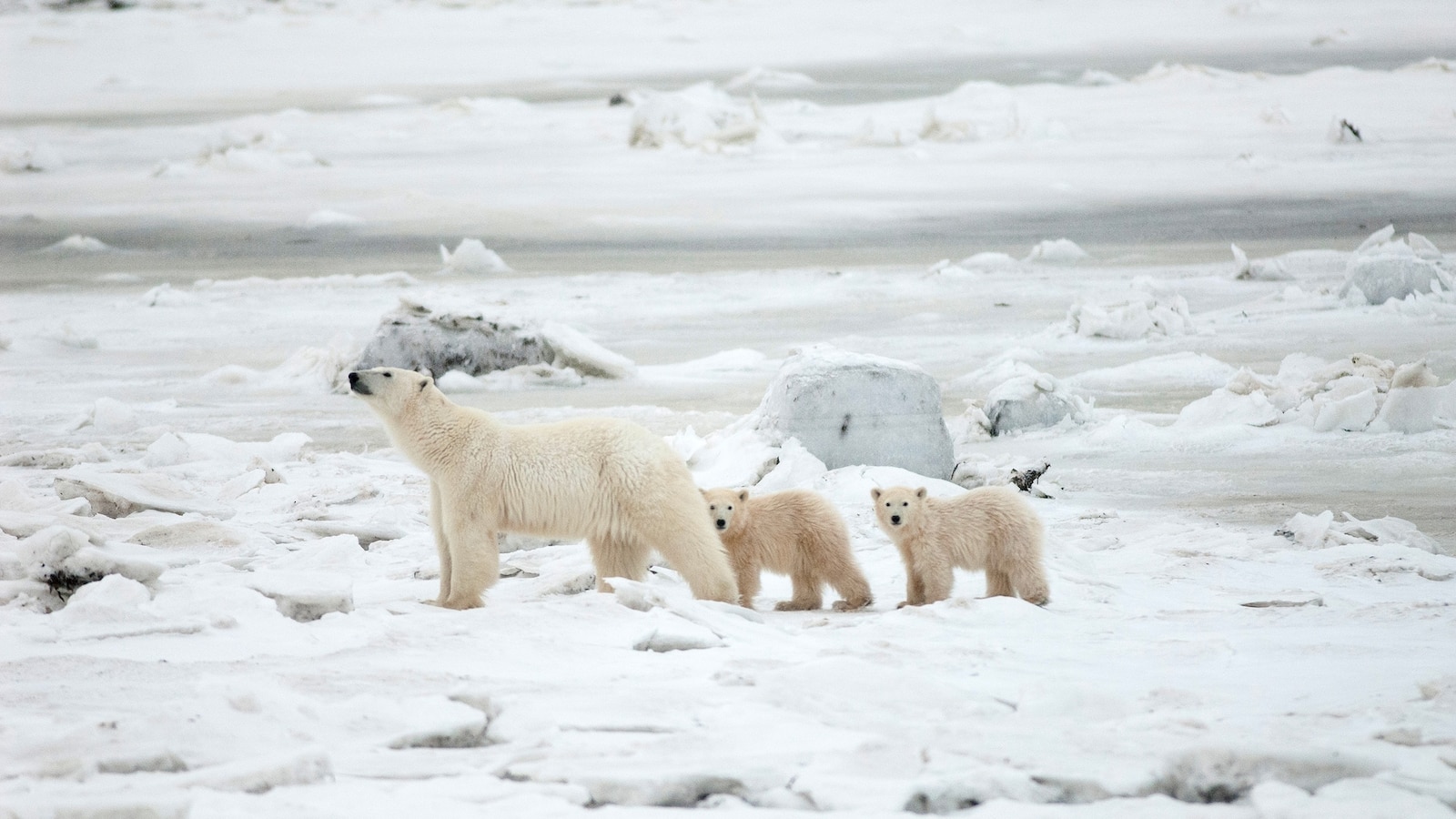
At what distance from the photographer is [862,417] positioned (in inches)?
241

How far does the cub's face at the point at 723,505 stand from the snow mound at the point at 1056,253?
38.7ft

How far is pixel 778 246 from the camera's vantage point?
16.7m

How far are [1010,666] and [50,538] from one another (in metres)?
2.59

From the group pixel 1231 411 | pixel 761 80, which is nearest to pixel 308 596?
pixel 1231 411

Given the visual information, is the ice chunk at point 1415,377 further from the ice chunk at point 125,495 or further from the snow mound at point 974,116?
the snow mound at point 974,116

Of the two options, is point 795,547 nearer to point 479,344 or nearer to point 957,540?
point 957,540

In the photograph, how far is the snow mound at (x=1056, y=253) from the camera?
1549 cm

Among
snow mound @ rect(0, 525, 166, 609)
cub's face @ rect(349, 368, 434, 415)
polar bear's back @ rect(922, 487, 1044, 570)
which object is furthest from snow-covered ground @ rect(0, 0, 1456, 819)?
cub's face @ rect(349, 368, 434, 415)

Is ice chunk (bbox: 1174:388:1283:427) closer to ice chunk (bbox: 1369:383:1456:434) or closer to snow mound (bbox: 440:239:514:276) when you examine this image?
ice chunk (bbox: 1369:383:1456:434)

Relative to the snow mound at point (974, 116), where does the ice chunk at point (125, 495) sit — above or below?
below

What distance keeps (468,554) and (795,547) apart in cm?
105

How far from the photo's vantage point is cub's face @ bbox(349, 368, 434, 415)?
411 centimetres

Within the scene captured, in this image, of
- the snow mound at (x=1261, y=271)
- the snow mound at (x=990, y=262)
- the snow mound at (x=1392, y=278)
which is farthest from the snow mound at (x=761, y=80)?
the snow mound at (x=1392, y=278)

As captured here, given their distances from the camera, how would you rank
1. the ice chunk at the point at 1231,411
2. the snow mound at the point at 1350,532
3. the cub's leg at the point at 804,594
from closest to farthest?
the cub's leg at the point at 804,594
the snow mound at the point at 1350,532
the ice chunk at the point at 1231,411
